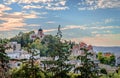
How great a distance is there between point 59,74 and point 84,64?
1.65m

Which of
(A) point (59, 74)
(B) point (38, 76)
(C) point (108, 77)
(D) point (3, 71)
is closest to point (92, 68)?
(A) point (59, 74)

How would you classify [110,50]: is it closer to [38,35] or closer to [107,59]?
[107,59]

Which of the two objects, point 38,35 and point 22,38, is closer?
point 22,38

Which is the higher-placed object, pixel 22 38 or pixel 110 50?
pixel 22 38

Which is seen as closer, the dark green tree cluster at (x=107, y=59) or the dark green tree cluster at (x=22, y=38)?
the dark green tree cluster at (x=107, y=59)

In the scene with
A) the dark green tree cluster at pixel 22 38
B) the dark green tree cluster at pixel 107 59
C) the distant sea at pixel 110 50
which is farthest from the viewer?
the distant sea at pixel 110 50

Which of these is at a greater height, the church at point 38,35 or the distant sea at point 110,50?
the church at point 38,35

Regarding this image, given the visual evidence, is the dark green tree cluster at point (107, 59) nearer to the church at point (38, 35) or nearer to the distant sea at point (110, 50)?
the distant sea at point (110, 50)

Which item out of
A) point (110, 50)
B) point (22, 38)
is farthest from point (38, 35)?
point (110, 50)

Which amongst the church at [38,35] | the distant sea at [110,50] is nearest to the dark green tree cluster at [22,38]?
the church at [38,35]

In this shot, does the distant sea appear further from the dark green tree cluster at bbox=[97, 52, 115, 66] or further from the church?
the church

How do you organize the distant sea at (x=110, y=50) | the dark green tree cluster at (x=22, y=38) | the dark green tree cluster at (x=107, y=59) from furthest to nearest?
the distant sea at (x=110, y=50) < the dark green tree cluster at (x=22, y=38) < the dark green tree cluster at (x=107, y=59)

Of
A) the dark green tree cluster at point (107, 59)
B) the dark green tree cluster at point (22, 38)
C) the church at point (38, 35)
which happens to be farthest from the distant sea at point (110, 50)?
the dark green tree cluster at point (22, 38)

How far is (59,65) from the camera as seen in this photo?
62.0ft
